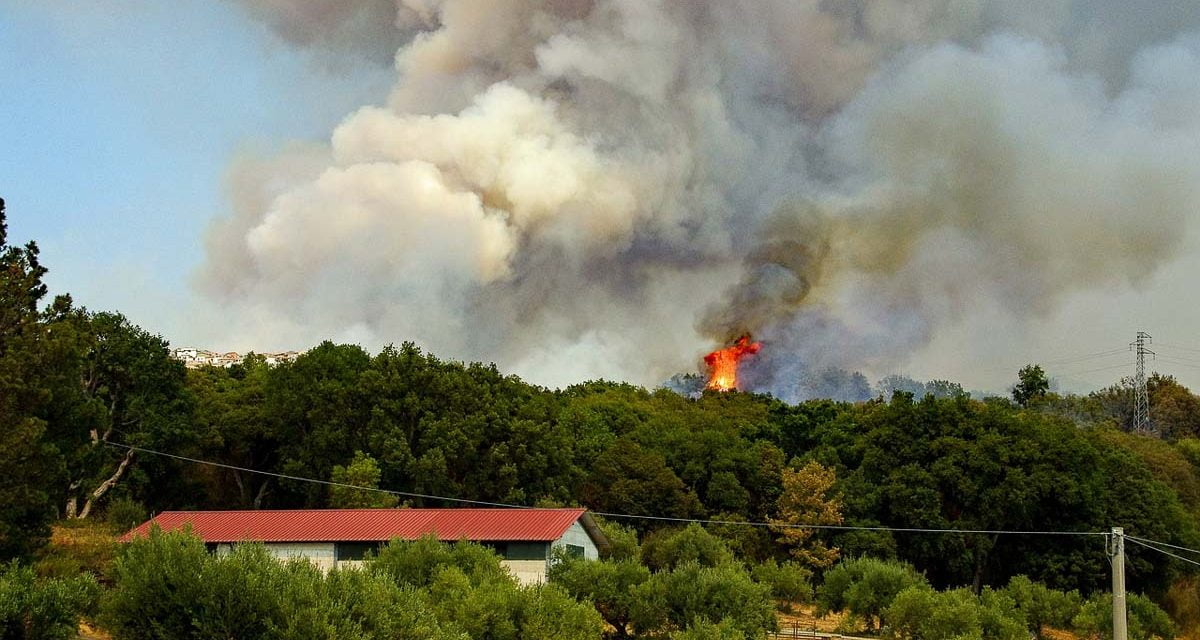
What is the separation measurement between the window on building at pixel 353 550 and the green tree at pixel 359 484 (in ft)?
32.2

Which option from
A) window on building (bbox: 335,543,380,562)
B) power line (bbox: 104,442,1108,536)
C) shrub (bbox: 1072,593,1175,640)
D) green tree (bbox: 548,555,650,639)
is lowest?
shrub (bbox: 1072,593,1175,640)

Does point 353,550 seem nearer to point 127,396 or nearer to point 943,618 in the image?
point 127,396

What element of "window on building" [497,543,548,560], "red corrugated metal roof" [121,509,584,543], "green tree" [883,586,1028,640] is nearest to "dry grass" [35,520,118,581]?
"red corrugated metal roof" [121,509,584,543]

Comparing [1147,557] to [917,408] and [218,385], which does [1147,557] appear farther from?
[218,385]

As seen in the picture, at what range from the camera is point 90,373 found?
68.4 meters

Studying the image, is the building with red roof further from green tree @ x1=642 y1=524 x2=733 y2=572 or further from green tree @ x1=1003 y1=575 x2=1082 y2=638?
green tree @ x1=1003 y1=575 x2=1082 y2=638

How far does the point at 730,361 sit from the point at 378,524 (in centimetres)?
9853

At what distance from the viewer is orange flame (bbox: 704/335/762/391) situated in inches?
5822

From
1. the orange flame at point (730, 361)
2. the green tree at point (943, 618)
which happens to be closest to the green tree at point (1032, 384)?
the orange flame at point (730, 361)

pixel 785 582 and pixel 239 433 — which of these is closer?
pixel 785 582

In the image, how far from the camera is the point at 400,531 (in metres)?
52.9

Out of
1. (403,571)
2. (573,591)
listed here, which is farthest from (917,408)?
(403,571)

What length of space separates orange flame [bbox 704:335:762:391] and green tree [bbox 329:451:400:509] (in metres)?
85.8

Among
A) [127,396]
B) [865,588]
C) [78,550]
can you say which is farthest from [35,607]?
[865,588]
